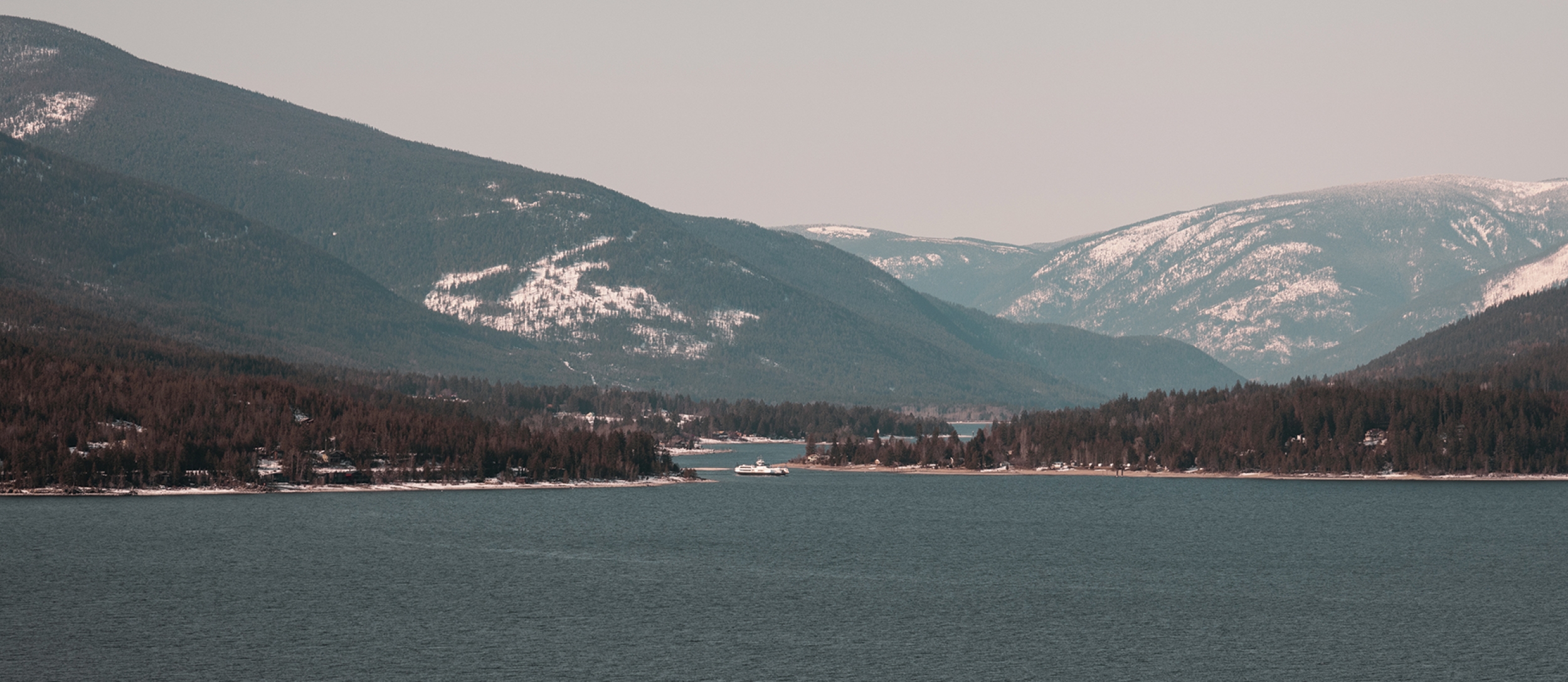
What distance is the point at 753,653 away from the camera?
359 ft

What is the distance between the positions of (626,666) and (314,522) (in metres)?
93.7

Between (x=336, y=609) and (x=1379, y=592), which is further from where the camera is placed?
(x=1379, y=592)

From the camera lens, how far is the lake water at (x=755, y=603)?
345 ft

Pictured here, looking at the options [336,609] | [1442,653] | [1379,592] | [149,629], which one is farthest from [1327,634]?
[149,629]

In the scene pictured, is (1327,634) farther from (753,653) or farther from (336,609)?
(336,609)

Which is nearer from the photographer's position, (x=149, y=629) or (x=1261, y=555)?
(x=149, y=629)

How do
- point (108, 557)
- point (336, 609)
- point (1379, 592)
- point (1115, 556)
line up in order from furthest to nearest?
point (1115, 556) → point (108, 557) → point (1379, 592) → point (336, 609)

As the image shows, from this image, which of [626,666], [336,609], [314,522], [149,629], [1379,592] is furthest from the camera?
[314,522]

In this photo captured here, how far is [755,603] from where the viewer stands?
13150 cm

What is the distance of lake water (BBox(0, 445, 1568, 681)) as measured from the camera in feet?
345

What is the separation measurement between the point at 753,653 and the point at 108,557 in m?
69.5

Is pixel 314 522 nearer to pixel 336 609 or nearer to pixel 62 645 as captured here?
pixel 336 609

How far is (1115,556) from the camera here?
166 m

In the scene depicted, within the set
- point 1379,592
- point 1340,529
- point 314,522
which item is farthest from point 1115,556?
point 314,522
